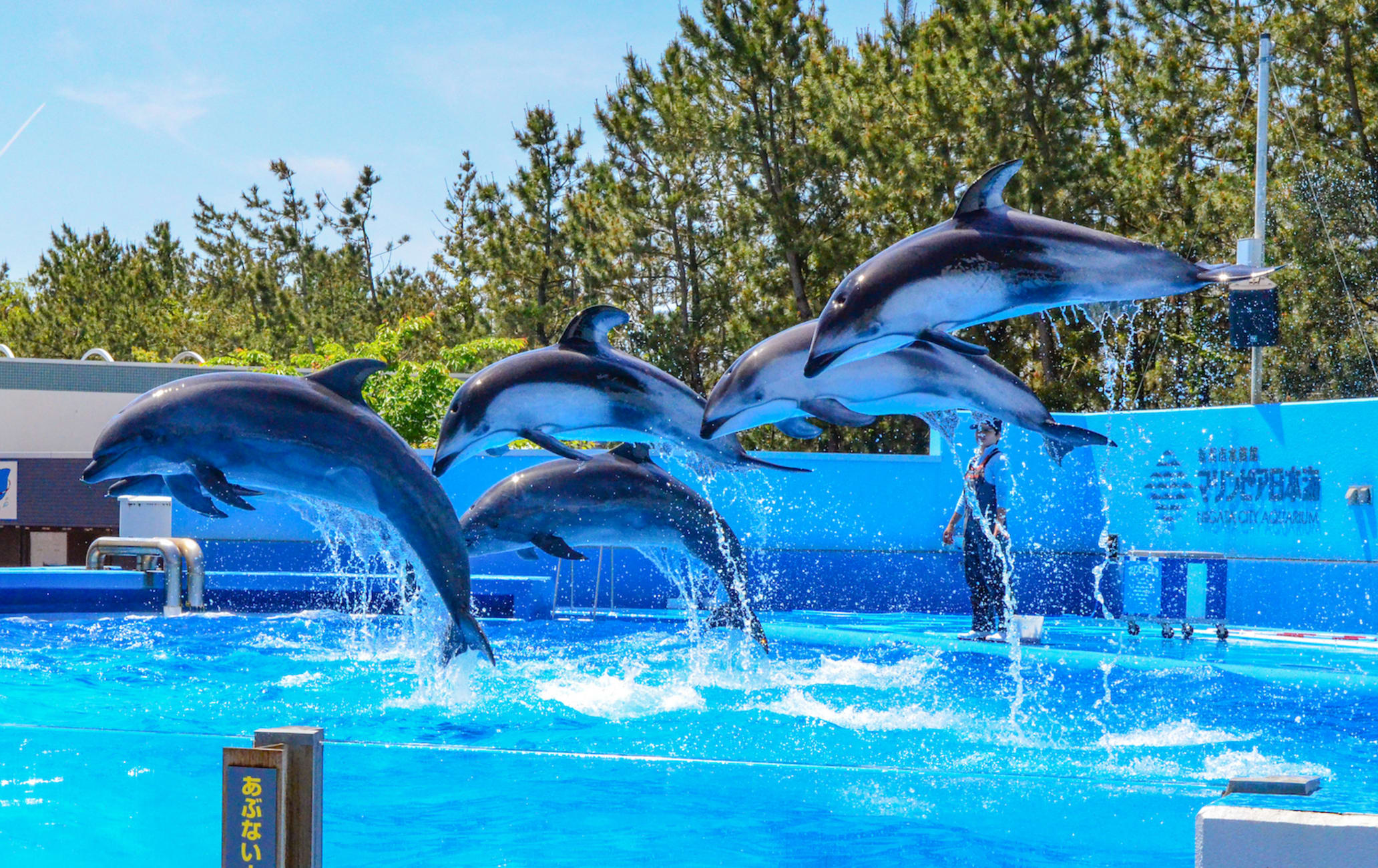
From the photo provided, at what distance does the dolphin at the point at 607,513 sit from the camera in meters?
7.80

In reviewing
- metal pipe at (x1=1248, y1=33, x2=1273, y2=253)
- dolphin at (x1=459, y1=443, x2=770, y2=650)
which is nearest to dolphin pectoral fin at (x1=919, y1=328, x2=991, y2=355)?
dolphin at (x1=459, y1=443, x2=770, y2=650)

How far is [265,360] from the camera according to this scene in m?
27.8

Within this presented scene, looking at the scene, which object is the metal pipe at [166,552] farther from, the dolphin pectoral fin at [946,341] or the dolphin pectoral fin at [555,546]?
the dolphin pectoral fin at [946,341]

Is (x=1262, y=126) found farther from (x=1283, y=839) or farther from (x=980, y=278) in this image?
(x=1283, y=839)

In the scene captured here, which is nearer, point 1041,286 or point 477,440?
point 1041,286

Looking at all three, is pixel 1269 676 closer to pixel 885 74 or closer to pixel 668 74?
pixel 885 74

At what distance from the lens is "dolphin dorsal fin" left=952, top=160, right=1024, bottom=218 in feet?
15.3

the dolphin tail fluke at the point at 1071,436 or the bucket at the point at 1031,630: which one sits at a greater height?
the dolphin tail fluke at the point at 1071,436

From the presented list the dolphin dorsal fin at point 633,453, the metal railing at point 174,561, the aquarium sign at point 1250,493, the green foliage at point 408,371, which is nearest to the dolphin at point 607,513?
the dolphin dorsal fin at point 633,453

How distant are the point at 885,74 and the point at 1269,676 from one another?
17241 millimetres

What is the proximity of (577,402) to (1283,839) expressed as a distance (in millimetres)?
3943

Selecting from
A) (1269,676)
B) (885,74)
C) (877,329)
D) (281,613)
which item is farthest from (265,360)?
(877,329)

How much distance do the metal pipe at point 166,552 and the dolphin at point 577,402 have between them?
222 inches

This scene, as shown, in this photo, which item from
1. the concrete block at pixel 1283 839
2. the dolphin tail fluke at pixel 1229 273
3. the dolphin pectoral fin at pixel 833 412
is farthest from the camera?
the dolphin pectoral fin at pixel 833 412
